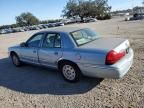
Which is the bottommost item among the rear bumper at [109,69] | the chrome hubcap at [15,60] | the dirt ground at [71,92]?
the dirt ground at [71,92]

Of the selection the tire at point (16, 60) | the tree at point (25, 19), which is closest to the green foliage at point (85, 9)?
the tree at point (25, 19)

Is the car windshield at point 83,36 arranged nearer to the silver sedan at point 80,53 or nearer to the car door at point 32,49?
the silver sedan at point 80,53

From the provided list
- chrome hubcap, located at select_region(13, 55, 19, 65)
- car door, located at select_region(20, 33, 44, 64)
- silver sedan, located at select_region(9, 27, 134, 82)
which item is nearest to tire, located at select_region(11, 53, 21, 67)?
chrome hubcap, located at select_region(13, 55, 19, 65)

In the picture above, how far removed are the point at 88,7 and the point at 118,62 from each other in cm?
10476

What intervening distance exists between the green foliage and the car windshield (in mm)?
100888

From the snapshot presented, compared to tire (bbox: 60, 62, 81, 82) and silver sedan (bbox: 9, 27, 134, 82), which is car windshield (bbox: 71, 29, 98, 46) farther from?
tire (bbox: 60, 62, 81, 82)

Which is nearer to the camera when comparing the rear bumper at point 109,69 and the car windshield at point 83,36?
the rear bumper at point 109,69

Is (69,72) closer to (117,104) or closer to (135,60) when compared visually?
(117,104)

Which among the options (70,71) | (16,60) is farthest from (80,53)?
(16,60)

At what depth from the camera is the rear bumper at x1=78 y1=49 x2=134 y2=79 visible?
490 centimetres

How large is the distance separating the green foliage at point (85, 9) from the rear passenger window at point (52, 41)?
101006 mm

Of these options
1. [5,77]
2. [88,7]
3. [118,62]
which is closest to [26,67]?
[5,77]

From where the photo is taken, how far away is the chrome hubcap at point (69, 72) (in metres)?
Result: 5.77

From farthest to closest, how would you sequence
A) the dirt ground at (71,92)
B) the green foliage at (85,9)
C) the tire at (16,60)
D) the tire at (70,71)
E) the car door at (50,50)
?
the green foliage at (85,9)
the tire at (16,60)
the car door at (50,50)
the tire at (70,71)
the dirt ground at (71,92)
